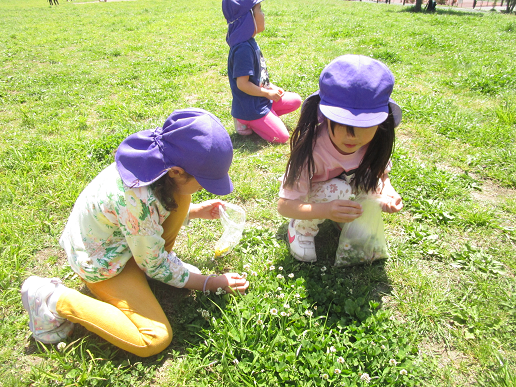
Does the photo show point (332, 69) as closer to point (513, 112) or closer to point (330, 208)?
point (330, 208)

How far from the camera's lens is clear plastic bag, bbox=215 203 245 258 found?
8.21ft

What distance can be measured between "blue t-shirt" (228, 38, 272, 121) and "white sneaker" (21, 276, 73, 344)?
277 cm

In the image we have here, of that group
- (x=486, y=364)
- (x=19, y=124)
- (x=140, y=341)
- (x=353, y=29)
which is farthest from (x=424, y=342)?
(x=353, y=29)

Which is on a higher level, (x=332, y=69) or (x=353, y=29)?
(x=332, y=69)

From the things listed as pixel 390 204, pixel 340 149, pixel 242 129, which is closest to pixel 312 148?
pixel 340 149

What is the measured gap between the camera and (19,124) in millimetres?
4758

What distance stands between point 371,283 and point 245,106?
2.58m

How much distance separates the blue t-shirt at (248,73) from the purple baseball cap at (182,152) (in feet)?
7.60

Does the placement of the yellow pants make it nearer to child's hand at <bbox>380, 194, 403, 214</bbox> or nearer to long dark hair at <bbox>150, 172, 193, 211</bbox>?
long dark hair at <bbox>150, 172, 193, 211</bbox>

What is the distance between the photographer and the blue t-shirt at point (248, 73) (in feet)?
12.6

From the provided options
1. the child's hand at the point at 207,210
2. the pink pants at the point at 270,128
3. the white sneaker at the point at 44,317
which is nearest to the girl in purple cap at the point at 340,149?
the child's hand at the point at 207,210

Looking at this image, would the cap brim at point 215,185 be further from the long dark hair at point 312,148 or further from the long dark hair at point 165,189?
the long dark hair at point 312,148

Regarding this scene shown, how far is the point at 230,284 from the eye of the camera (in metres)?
2.19

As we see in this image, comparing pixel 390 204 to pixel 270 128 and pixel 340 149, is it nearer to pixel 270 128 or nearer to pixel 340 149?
pixel 340 149
